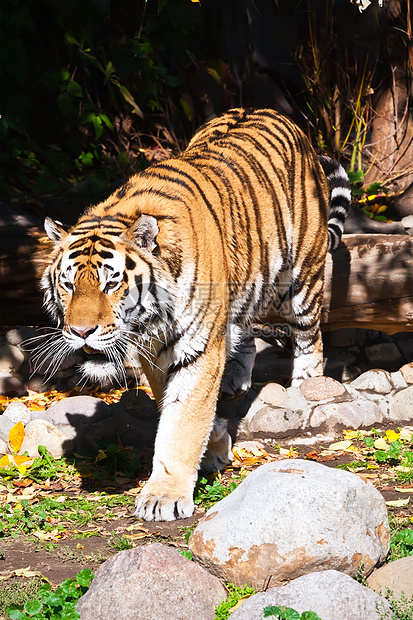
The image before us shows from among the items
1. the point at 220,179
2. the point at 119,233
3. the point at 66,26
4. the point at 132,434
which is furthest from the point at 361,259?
the point at 66,26

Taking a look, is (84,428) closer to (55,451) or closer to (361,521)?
(55,451)

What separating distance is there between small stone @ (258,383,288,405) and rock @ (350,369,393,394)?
22.6 inches

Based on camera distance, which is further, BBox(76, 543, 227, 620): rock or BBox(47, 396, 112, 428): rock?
BBox(47, 396, 112, 428): rock

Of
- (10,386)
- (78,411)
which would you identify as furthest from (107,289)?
(10,386)

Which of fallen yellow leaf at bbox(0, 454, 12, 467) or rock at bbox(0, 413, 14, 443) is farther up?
rock at bbox(0, 413, 14, 443)

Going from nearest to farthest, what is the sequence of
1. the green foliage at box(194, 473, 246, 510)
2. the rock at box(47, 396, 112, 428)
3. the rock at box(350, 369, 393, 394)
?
the green foliage at box(194, 473, 246, 510), the rock at box(47, 396, 112, 428), the rock at box(350, 369, 393, 394)

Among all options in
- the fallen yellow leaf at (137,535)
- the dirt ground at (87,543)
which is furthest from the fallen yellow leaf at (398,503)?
the fallen yellow leaf at (137,535)

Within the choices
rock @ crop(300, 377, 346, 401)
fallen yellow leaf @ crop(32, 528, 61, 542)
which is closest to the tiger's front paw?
fallen yellow leaf @ crop(32, 528, 61, 542)

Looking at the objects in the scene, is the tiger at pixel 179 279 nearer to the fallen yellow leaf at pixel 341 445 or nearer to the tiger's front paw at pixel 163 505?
the tiger's front paw at pixel 163 505

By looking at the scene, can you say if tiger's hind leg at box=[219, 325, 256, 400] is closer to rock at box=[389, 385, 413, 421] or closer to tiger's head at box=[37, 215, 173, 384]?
rock at box=[389, 385, 413, 421]

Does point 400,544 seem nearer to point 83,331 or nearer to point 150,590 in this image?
point 150,590

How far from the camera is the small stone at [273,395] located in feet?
17.7

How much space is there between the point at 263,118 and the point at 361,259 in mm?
1309

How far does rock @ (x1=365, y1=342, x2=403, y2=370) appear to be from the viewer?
648 centimetres
